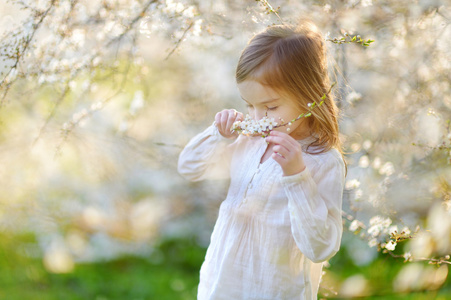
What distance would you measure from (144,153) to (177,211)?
21.4 inches

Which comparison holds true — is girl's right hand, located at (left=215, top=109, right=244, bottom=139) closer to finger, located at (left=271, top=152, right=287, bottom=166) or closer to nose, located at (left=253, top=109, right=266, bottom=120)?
nose, located at (left=253, top=109, right=266, bottom=120)

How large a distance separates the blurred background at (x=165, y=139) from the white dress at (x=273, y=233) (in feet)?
1.99

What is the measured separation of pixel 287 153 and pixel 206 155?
377mm

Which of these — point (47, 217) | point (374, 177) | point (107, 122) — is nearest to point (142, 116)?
point (107, 122)

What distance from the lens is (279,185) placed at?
1346 millimetres

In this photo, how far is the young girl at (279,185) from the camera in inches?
51.6

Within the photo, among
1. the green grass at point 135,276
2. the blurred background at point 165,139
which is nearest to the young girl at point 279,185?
the blurred background at point 165,139

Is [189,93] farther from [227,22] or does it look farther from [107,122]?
[227,22]

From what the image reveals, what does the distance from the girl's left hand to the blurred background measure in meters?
0.74

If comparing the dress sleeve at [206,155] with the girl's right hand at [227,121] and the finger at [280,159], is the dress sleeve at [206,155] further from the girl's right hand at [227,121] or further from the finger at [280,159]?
the finger at [280,159]


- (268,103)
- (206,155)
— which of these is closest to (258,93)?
(268,103)

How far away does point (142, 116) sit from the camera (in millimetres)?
3111

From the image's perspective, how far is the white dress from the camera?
1242 millimetres

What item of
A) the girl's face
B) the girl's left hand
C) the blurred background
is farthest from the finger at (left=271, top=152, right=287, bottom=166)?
the blurred background
